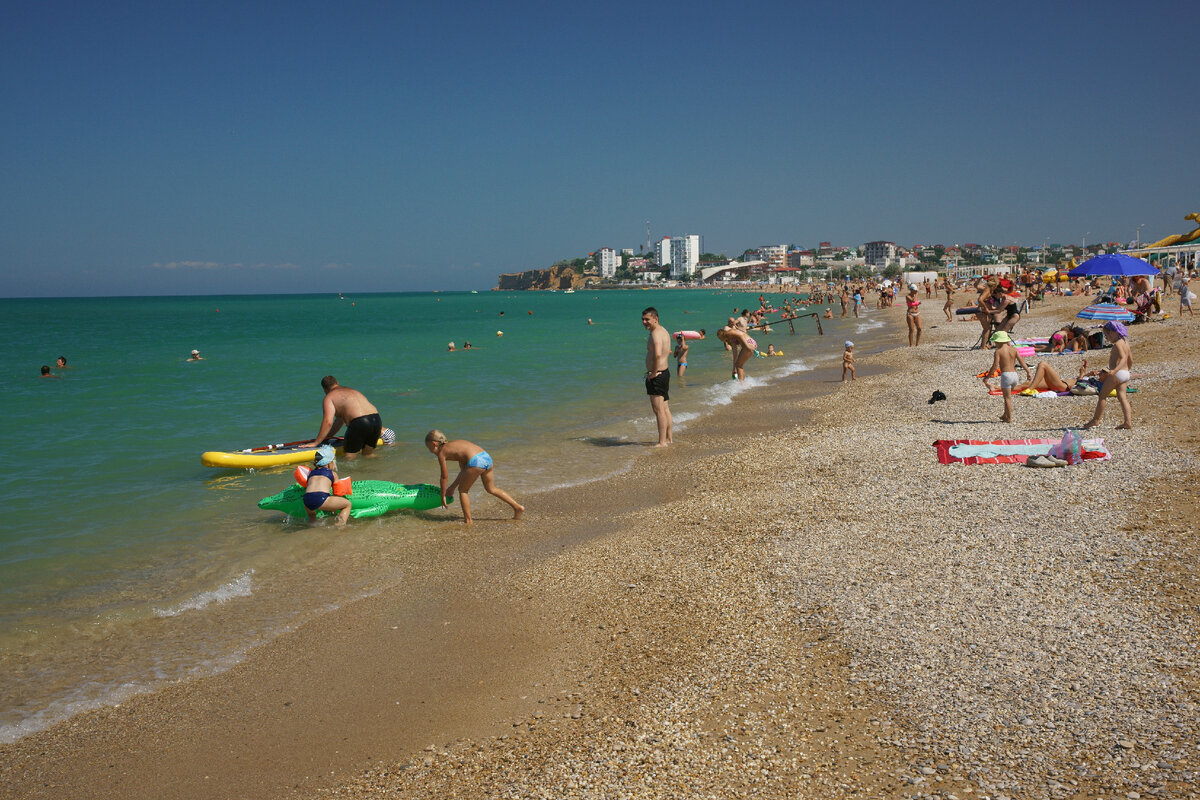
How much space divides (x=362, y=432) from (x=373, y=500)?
9.85ft

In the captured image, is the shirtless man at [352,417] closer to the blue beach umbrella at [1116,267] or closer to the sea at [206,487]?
the sea at [206,487]

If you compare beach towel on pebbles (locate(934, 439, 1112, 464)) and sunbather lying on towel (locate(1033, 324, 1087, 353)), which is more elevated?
sunbather lying on towel (locate(1033, 324, 1087, 353))

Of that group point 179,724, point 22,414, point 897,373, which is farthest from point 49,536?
point 897,373

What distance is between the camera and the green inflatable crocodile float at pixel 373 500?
8062 mm

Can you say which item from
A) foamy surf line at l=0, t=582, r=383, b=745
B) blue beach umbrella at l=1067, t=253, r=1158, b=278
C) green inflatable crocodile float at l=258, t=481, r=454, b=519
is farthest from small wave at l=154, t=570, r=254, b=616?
blue beach umbrella at l=1067, t=253, r=1158, b=278

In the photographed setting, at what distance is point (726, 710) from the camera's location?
12.8 ft

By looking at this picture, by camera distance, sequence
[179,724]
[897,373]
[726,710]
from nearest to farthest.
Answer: [726,710], [179,724], [897,373]

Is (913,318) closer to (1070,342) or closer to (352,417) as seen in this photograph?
(1070,342)

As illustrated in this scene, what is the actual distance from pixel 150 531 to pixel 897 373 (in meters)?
15.6

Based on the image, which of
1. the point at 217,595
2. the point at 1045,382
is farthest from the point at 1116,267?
the point at 217,595

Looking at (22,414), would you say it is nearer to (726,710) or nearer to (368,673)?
(368,673)

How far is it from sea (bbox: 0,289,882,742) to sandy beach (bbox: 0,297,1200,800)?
24.0 inches

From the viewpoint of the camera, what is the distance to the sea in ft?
18.1

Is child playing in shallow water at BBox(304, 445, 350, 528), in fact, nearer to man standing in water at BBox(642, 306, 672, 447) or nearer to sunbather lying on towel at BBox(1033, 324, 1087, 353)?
man standing in water at BBox(642, 306, 672, 447)
